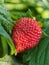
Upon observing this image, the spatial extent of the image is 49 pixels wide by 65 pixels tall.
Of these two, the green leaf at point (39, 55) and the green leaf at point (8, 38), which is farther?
the green leaf at point (39, 55)

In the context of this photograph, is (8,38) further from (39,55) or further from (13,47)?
(39,55)

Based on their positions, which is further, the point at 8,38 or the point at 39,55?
the point at 39,55

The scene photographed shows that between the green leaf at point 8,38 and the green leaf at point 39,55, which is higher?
the green leaf at point 8,38

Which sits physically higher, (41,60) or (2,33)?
(2,33)

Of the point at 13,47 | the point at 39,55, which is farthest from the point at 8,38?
the point at 39,55

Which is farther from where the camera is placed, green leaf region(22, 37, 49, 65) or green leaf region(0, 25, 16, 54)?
green leaf region(22, 37, 49, 65)

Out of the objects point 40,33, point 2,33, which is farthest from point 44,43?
point 2,33

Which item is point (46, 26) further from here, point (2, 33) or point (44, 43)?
point (2, 33)

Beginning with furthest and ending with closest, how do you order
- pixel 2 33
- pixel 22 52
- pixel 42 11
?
pixel 42 11, pixel 22 52, pixel 2 33
